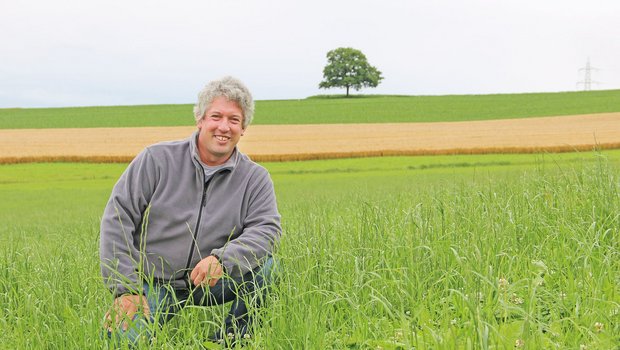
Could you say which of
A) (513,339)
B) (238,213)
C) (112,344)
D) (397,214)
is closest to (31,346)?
(112,344)

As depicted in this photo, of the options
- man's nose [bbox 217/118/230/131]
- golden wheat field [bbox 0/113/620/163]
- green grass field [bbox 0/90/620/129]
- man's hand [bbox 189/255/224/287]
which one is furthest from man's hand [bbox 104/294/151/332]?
green grass field [bbox 0/90/620/129]

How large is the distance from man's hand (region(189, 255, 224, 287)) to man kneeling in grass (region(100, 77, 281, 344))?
0.07 meters

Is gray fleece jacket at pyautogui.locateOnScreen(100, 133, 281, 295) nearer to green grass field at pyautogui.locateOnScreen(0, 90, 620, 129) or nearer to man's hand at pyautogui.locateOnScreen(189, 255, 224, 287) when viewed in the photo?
man's hand at pyautogui.locateOnScreen(189, 255, 224, 287)

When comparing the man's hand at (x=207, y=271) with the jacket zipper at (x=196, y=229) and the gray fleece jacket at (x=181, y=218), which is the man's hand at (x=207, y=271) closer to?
the gray fleece jacket at (x=181, y=218)

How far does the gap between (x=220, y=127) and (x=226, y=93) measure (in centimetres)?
22

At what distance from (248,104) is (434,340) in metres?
2.18

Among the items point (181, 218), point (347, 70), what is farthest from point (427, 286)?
point (347, 70)

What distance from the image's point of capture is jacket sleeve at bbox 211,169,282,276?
410cm

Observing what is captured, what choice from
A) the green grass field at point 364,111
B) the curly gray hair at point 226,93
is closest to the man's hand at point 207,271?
the curly gray hair at point 226,93

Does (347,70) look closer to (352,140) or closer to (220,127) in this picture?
(352,140)

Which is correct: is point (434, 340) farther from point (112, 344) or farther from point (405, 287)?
point (112, 344)

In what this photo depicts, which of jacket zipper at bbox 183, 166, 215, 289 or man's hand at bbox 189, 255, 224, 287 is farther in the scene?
jacket zipper at bbox 183, 166, 215, 289

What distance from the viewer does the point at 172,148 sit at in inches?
174

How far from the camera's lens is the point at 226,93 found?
14.2 feet
